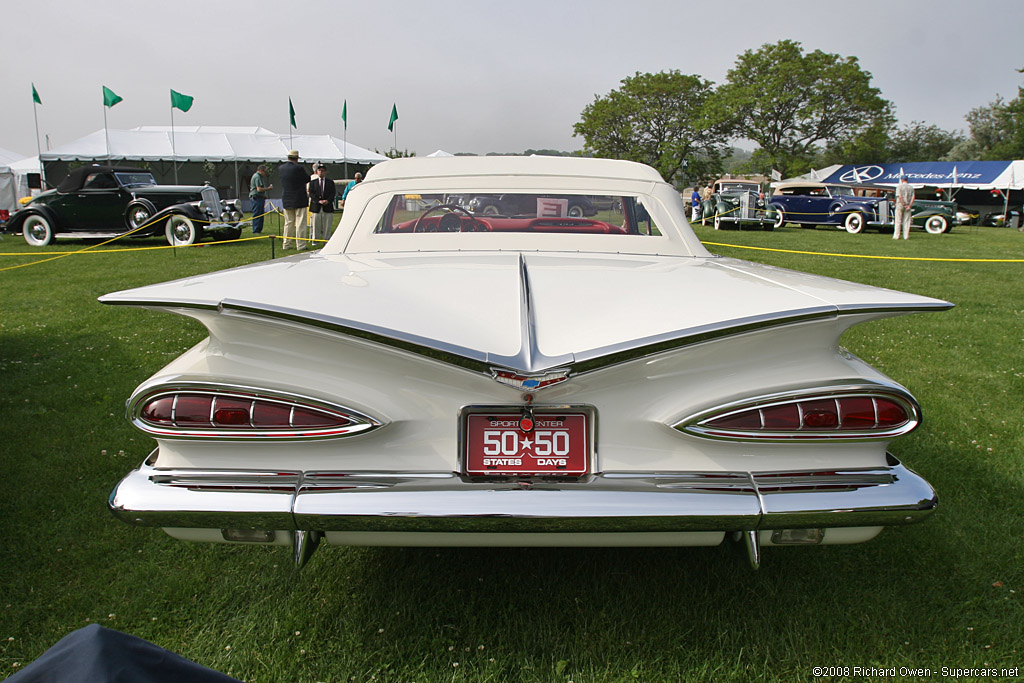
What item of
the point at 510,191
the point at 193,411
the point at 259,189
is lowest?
the point at 193,411

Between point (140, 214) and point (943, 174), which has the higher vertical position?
point (943, 174)

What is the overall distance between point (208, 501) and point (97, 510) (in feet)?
4.93

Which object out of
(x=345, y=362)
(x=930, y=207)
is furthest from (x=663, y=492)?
(x=930, y=207)

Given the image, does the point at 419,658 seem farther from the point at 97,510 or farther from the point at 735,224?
the point at 735,224

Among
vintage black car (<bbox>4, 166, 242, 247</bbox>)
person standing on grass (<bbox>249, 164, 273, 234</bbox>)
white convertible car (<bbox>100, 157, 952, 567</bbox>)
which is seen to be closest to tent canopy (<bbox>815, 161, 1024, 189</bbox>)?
person standing on grass (<bbox>249, 164, 273, 234</bbox>)

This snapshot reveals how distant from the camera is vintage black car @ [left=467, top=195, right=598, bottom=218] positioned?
333 centimetres

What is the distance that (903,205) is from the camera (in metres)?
18.2

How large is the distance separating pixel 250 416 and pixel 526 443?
2.29 feet

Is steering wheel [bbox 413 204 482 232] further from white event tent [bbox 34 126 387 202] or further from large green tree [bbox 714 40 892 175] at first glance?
large green tree [bbox 714 40 892 175]

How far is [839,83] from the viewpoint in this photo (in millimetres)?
42688

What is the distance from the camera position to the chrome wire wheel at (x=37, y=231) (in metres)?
13.6

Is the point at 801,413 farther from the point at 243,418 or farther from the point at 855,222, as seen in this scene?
the point at 855,222

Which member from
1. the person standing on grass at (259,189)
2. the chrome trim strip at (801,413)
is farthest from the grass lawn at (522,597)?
the person standing on grass at (259,189)

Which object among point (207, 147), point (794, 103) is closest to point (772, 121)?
point (794, 103)
